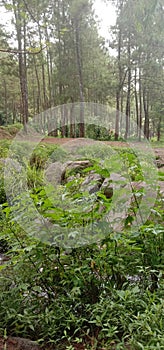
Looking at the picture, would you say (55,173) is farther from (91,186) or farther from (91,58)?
(91,58)

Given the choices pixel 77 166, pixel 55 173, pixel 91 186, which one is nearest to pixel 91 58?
pixel 77 166

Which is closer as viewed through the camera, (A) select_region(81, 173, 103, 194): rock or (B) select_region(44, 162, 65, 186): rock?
(A) select_region(81, 173, 103, 194): rock

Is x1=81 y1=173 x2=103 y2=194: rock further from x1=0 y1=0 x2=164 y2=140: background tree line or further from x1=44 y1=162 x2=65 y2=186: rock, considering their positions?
x1=0 y1=0 x2=164 y2=140: background tree line

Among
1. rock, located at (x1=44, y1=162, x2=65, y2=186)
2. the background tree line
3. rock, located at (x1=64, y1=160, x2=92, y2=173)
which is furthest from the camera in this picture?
the background tree line

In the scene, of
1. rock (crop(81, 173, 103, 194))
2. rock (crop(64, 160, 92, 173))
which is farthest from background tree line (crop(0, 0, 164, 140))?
rock (crop(81, 173, 103, 194))

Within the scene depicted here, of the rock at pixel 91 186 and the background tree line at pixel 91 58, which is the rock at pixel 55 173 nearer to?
the rock at pixel 91 186

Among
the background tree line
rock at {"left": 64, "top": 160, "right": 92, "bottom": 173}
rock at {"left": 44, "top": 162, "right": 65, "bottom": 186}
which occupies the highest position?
the background tree line

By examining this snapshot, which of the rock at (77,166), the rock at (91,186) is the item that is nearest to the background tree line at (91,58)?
the rock at (77,166)

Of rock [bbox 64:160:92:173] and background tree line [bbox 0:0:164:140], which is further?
background tree line [bbox 0:0:164:140]

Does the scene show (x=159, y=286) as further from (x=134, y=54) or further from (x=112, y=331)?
(x=134, y=54)

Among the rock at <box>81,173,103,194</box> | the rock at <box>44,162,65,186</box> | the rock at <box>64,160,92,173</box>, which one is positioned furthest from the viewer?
the rock at <box>64,160,92,173</box>

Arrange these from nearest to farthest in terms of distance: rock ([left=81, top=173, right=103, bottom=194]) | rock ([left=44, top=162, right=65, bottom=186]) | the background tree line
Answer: rock ([left=81, top=173, right=103, bottom=194]) < rock ([left=44, top=162, right=65, bottom=186]) < the background tree line

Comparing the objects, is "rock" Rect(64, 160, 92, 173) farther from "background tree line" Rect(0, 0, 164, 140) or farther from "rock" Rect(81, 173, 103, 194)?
"background tree line" Rect(0, 0, 164, 140)

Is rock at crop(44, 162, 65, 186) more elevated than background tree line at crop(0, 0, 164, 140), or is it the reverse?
background tree line at crop(0, 0, 164, 140)
